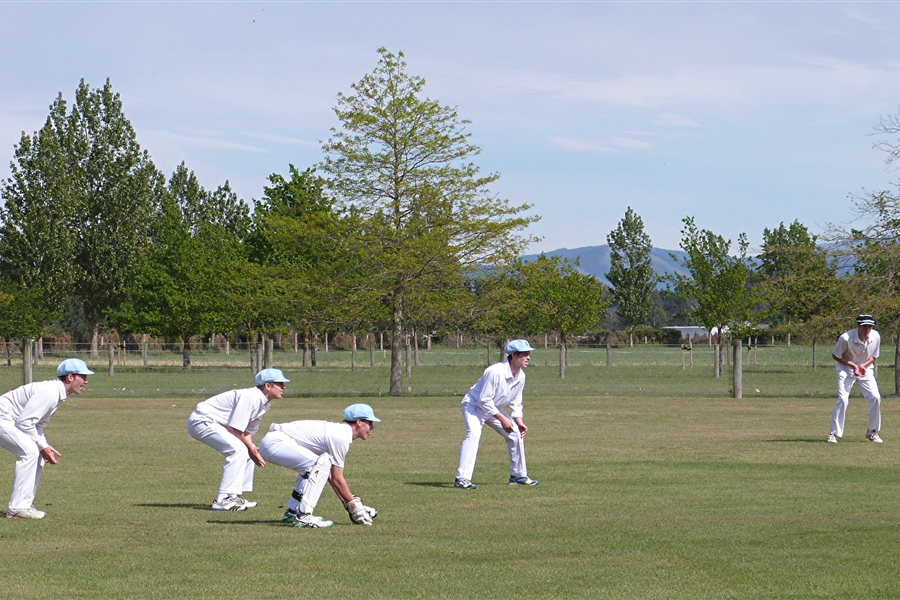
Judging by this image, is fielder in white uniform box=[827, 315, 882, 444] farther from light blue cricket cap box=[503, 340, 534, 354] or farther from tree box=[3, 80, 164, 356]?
tree box=[3, 80, 164, 356]

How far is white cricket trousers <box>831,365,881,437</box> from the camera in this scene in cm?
1984

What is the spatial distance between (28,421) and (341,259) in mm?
27242

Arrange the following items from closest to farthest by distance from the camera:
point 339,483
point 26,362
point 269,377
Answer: point 339,483
point 269,377
point 26,362

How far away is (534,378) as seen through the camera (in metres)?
49.6

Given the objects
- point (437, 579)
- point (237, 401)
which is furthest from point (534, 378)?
point (437, 579)

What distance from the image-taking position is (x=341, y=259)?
39.0 m

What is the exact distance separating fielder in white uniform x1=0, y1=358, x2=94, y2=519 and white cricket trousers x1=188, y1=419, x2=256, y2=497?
4.49ft

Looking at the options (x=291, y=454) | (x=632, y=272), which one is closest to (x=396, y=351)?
(x=291, y=454)

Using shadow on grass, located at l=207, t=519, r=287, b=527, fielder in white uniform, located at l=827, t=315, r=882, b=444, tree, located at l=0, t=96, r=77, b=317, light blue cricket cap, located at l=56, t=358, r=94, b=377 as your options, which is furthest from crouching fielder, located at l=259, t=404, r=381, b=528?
tree, located at l=0, t=96, r=77, b=317

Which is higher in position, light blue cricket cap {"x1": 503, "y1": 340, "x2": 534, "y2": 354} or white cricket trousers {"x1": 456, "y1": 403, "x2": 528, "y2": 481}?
light blue cricket cap {"x1": 503, "y1": 340, "x2": 534, "y2": 354}

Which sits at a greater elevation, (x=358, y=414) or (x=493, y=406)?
(x=358, y=414)

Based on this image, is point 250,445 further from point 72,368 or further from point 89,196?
point 89,196

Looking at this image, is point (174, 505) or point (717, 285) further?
point (717, 285)

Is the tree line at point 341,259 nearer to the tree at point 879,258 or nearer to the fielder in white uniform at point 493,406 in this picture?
the tree at point 879,258
